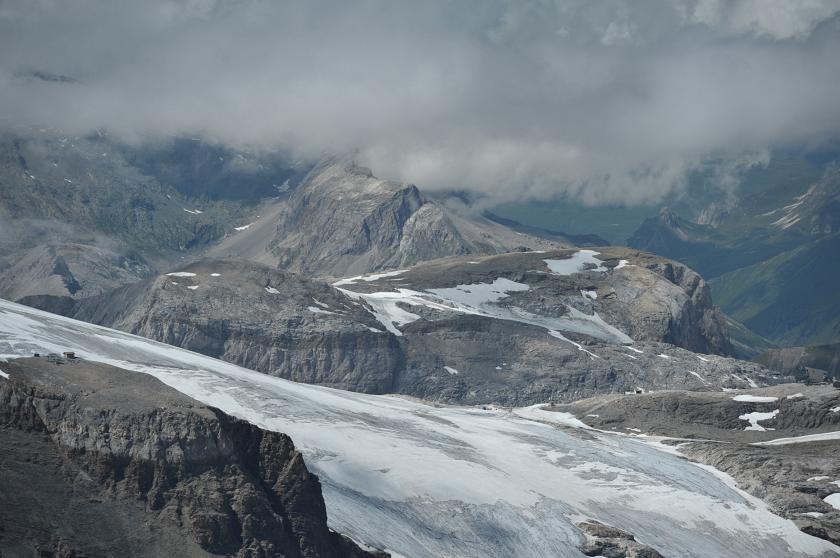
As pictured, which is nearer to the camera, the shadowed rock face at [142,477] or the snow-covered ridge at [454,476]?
the shadowed rock face at [142,477]

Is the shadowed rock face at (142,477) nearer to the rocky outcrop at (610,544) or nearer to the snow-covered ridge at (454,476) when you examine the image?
the snow-covered ridge at (454,476)

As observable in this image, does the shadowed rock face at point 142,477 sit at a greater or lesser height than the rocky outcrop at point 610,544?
greater

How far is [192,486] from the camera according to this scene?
103938 mm

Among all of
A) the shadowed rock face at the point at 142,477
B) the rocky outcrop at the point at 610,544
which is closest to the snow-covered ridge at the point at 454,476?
the rocky outcrop at the point at 610,544

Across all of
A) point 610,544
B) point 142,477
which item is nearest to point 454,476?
point 610,544

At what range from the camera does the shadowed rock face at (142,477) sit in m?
97.4

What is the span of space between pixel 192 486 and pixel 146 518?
180 inches

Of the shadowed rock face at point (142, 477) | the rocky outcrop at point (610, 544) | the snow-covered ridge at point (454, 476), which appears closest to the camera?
the shadowed rock face at point (142, 477)

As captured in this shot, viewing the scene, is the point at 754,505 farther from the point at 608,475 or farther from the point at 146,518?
the point at 146,518

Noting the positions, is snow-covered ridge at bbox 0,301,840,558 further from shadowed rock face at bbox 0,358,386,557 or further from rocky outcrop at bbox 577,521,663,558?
shadowed rock face at bbox 0,358,386,557

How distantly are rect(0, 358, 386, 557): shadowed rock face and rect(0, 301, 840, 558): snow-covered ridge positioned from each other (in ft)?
43.4

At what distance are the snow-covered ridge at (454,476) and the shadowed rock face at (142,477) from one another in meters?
13.2

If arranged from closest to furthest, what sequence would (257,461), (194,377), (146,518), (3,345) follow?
(146,518) < (257,461) < (3,345) < (194,377)

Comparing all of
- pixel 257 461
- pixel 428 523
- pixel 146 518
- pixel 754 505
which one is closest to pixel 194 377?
pixel 428 523
